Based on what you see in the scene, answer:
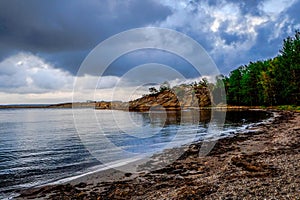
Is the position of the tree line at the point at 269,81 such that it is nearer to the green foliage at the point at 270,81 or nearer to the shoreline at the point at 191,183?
the green foliage at the point at 270,81

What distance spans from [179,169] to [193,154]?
249 inches

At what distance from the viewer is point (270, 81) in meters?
109

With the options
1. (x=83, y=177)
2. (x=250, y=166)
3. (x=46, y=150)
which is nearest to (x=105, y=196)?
(x=83, y=177)

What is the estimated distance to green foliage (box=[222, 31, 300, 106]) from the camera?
87.9 metres

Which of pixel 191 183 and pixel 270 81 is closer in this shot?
pixel 191 183

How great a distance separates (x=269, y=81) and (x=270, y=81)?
534 millimetres

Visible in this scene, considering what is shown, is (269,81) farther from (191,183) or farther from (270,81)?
(191,183)

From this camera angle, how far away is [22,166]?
2388 centimetres

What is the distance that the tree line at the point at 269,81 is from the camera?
88062 millimetres

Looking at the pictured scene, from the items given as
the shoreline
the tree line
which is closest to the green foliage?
the tree line

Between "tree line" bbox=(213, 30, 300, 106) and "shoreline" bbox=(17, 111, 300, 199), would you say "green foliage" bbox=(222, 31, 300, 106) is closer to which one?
"tree line" bbox=(213, 30, 300, 106)

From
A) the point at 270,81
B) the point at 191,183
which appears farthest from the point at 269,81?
the point at 191,183

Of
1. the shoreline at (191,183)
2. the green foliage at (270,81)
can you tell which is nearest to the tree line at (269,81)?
the green foliage at (270,81)

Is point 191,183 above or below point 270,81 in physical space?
below
